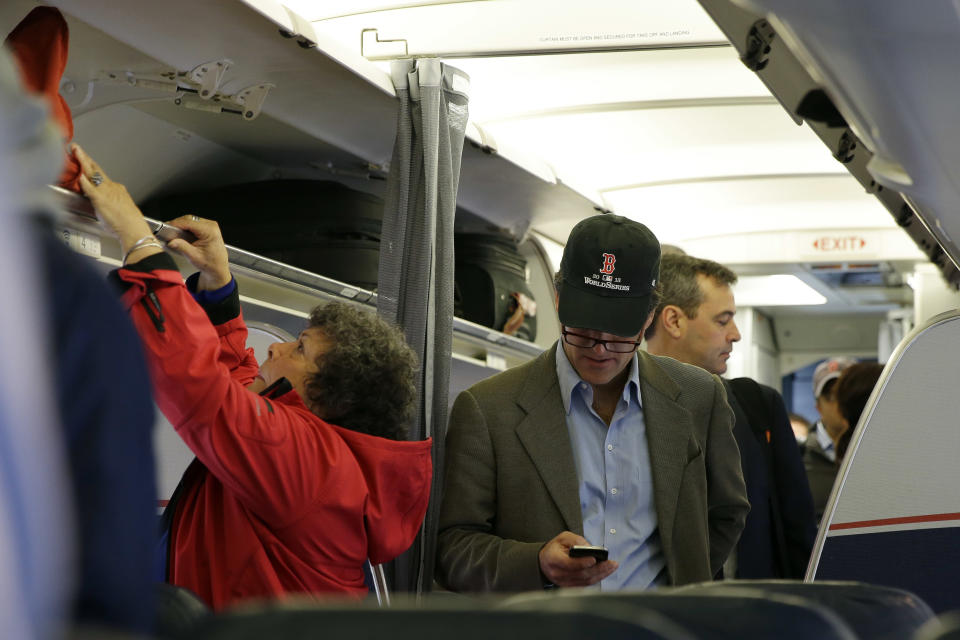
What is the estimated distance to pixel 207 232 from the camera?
314 centimetres

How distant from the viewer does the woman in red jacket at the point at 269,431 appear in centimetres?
243

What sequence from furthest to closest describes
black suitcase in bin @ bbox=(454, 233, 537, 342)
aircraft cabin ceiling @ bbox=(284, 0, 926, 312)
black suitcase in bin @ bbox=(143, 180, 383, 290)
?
black suitcase in bin @ bbox=(454, 233, 537, 342)
black suitcase in bin @ bbox=(143, 180, 383, 290)
aircraft cabin ceiling @ bbox=(284, 0, 926, 312)

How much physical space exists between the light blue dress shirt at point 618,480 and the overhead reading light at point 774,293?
20.4ft

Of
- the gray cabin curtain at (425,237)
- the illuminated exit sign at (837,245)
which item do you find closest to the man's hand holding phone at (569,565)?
the gray cabin curtain at (425,237)

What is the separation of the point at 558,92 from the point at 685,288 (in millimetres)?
1313

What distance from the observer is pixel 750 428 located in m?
4.22

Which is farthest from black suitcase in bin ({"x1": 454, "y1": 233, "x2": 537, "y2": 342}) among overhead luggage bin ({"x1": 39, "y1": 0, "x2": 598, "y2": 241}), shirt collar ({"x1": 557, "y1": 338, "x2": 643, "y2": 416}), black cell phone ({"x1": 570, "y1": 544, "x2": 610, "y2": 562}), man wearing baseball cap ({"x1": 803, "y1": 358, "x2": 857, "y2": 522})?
black cell phone ({"x1": 570, "y1": 544, "x2": 610, "y2": 562})

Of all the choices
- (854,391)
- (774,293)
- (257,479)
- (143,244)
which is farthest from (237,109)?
(774,293)

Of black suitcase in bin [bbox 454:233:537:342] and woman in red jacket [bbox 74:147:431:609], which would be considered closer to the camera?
woman in red jacket [bbox 74:147:431:609]

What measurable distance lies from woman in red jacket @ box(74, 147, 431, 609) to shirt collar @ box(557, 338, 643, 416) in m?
0.42

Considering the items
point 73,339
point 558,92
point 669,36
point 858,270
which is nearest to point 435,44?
point 669,36

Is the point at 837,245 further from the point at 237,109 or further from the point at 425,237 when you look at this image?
the point at 237,109

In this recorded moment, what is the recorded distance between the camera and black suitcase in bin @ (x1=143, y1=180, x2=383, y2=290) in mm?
4406

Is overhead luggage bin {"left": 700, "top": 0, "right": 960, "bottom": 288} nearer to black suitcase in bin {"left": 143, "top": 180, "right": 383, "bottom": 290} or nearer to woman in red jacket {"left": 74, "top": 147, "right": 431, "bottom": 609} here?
woman in red jacket {"left": 74, "top": 147, "right": 431, "bottom": 609}
